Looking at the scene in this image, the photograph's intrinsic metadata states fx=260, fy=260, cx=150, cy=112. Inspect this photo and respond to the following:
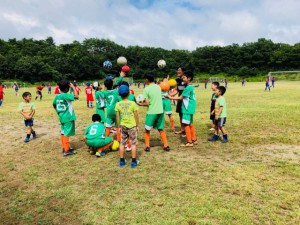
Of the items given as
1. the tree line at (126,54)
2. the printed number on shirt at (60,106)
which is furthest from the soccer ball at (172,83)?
the tree line at (126,54)

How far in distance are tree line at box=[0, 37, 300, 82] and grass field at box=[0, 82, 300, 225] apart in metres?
86.9

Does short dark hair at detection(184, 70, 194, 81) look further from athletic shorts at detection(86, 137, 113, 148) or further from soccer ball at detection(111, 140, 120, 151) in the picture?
athletic shorts at detection(86, 137, 113, 148)

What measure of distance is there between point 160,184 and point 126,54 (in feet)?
402

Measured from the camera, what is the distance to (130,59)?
123625 millimetres

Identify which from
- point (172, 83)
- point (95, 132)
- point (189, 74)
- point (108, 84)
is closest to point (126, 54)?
point (172, 83)

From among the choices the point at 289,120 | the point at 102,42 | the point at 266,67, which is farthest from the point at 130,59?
the point at 289,120

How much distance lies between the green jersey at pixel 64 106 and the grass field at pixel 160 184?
3.55 feet

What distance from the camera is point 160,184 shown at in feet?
16.7

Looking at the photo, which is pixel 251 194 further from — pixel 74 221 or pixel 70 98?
pixel 70 98

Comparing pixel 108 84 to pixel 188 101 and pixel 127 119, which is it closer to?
pixel 127 119

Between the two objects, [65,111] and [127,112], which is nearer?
[127,112]

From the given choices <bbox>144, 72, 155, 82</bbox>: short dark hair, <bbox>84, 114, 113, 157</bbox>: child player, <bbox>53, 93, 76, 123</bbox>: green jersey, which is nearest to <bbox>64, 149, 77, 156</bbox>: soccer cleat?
<bbox>84, 114, 113, 157</bbox>: child player

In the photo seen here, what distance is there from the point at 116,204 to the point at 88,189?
2.97 ft

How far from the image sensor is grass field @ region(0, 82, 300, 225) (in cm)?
404
